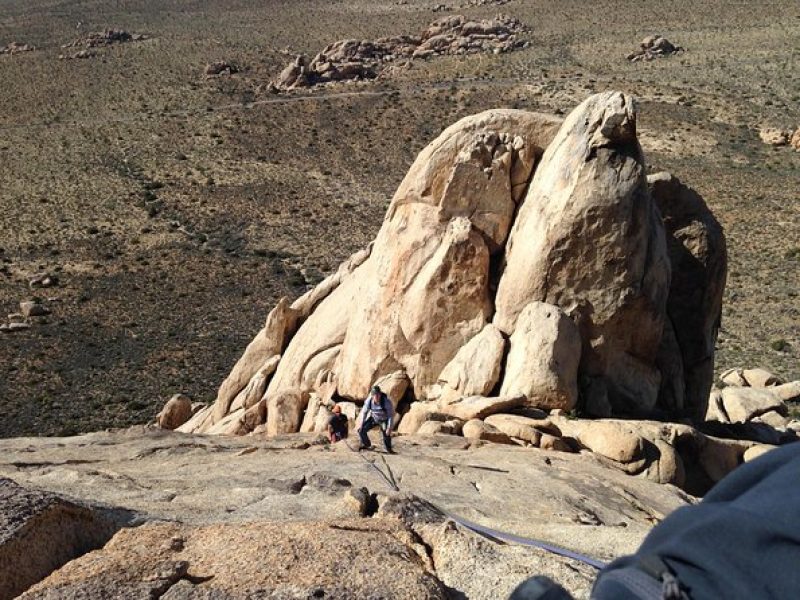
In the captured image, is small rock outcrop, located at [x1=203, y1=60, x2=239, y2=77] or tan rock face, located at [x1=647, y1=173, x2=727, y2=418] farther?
small rock outcrop, located at [x1=203, y1=60, x2=239, y2=77]

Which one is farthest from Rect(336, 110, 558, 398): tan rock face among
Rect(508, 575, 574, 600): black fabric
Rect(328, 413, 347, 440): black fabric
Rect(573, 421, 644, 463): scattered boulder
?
Rect(508, 575, 574, 600): black fabric

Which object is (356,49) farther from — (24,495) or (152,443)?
(24,495)

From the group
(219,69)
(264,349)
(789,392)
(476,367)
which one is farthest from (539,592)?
(219,69)

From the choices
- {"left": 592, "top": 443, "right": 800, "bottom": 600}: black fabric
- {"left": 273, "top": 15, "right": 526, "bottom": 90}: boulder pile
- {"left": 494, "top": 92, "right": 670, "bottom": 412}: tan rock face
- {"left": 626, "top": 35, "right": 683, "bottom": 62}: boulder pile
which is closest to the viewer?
{"left": 592, "top": 443, "right": 800, "bottom": 600}: black fabric

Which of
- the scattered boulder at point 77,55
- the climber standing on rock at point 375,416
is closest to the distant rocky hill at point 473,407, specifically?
the climber standing on rock at point 375,416

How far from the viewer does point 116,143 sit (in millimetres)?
76625

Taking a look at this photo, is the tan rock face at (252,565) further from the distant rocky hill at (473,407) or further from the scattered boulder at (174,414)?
the scattered boulder at (174,414)

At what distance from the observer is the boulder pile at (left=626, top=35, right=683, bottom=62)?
89.6m

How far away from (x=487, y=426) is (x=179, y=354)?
27096 millimetres

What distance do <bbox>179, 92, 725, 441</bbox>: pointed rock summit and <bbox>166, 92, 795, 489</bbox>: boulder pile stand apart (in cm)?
4

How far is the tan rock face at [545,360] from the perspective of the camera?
18.2 metres

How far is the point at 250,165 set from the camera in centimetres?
7125

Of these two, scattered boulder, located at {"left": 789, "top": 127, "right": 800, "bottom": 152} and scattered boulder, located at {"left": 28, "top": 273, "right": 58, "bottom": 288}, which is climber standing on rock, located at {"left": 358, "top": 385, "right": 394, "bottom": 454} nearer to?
scattered boulder, located at {"left": 28, "top": 273, "right": 58, "bottom": 288}

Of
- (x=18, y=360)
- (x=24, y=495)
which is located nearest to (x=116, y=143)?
(x=18, y=360)
